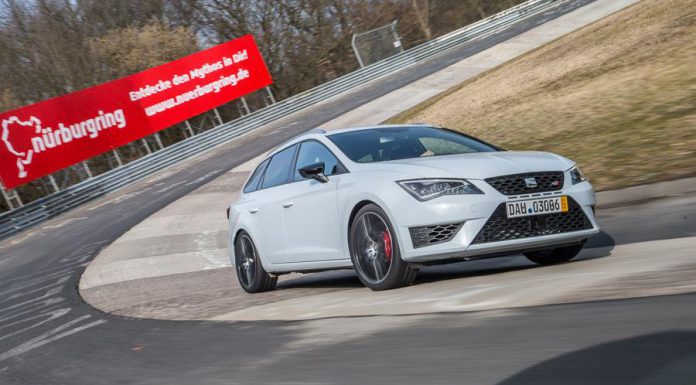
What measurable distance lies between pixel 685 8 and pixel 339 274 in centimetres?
1544

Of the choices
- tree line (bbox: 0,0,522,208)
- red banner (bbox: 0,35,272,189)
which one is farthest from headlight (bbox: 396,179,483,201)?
tree line (bbox: 0,0,522,208)

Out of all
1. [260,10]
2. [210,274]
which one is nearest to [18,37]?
[260,10]

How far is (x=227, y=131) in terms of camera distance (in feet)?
127

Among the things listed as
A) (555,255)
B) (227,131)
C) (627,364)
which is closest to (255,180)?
(555,255)

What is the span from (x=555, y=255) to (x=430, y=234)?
166 centimetres

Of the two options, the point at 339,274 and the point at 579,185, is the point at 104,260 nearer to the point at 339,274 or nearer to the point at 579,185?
the point at 339,274

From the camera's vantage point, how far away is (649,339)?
4512 millimetres

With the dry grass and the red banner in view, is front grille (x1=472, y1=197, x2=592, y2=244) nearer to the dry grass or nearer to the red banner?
the dry grass

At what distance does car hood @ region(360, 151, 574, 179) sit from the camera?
24.7 feet

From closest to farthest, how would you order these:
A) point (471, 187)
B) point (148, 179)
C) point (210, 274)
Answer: point (471, 187) → point (210, 274) → point (148, 179)

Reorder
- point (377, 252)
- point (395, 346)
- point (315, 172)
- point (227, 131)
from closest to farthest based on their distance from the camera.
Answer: point (395, 346) → point (377, 252) → point (315, 172) → point (227, 131)

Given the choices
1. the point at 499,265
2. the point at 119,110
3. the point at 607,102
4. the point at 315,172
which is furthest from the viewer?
the point at 119,110

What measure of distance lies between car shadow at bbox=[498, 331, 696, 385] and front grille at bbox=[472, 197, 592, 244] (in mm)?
2853

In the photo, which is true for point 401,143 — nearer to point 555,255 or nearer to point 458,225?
point 458,225
